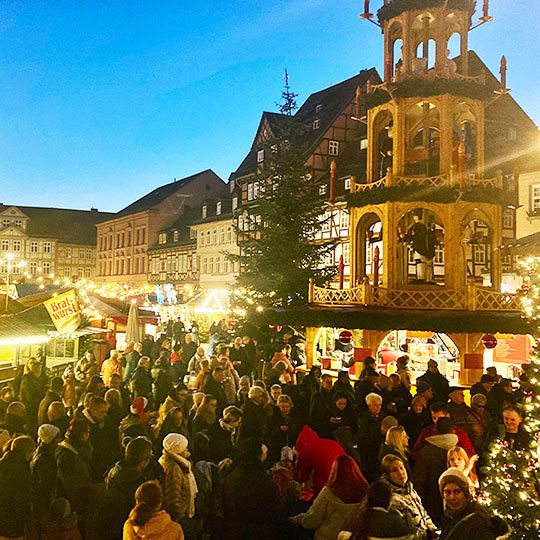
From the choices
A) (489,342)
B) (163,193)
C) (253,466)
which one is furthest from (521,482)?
(163,193)

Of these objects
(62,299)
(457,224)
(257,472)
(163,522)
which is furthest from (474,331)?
(163,522)

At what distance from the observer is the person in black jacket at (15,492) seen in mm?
5762

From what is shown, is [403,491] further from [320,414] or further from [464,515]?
[320,414]

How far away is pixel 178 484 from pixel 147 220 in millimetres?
66184

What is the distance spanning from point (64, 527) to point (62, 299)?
10163 mm

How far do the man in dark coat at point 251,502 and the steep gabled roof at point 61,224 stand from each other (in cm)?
9019

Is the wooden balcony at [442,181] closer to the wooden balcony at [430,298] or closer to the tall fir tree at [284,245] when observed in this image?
the wooden balcony at [430,298]

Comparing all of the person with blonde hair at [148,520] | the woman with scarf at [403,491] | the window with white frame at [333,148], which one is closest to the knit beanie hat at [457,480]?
the woman with scarf at [403,491]

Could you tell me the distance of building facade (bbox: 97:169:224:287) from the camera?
69688mm

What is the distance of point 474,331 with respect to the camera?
687 inches

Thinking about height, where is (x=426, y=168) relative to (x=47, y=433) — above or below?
above

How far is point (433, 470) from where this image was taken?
6578 mm

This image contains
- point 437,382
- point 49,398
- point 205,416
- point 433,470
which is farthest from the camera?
point 437,382

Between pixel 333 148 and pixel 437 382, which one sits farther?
pixel 333 148
